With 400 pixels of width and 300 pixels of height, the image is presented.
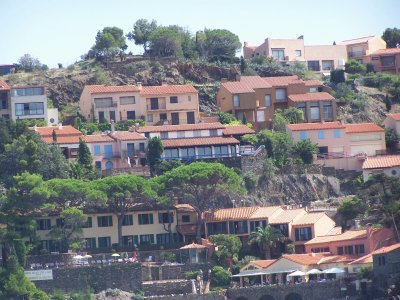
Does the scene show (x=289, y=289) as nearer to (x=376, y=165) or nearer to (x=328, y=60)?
(x=376, y=165)

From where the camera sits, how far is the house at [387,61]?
502 feet

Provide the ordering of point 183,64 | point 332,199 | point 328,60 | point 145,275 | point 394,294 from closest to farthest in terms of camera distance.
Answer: point 394,294, point 145,275, point 332,199, point 183,64, point 328,60

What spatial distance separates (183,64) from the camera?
142500mm

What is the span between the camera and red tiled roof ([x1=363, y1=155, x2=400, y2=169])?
397ft

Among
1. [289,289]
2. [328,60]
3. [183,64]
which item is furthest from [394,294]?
[328,60]

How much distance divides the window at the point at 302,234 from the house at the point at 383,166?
8.86 m

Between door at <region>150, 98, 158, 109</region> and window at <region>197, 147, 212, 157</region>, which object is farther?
door at <region>150, 98, 158, 109</region>

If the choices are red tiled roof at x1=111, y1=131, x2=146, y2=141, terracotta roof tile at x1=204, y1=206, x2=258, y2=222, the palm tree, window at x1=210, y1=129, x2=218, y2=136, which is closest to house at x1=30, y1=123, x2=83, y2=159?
red tiled roof at x1=111, y1=131, x2=146, y2=141

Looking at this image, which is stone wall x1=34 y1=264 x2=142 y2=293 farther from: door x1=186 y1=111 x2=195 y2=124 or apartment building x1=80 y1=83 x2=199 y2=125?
door x1=186 y1=111 x2=195 y2=124

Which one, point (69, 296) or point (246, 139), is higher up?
point (246, 139)

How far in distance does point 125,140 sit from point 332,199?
1540cm

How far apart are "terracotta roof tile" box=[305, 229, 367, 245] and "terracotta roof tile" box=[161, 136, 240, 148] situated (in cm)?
1373

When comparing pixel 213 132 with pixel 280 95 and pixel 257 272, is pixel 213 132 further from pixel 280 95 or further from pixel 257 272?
pixel 257 272

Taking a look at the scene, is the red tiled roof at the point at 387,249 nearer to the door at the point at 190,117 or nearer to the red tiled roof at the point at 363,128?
the red tiled roof at the point at 363,128
